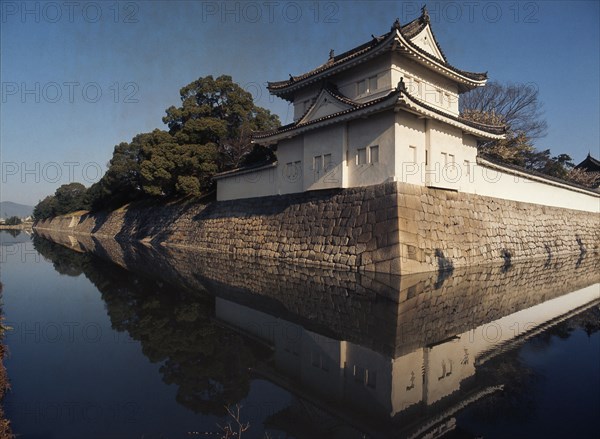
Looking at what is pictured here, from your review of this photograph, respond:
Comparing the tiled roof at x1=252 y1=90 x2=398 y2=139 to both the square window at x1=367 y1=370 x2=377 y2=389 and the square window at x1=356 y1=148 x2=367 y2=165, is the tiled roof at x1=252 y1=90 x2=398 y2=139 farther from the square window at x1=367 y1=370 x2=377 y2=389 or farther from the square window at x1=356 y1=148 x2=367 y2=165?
the square window at x1=367 y1=370 x2=377 y2=389

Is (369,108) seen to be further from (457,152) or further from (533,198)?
(533,198)

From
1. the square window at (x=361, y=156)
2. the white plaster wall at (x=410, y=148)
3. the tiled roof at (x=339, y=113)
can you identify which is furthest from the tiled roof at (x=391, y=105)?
the square window at (x=361, y=156)

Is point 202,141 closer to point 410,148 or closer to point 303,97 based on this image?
point 303,97

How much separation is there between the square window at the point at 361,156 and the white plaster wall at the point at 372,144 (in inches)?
4.3

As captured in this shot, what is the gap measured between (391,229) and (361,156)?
11.2ft

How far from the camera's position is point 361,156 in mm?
14617

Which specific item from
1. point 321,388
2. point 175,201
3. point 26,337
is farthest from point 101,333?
point 175,201

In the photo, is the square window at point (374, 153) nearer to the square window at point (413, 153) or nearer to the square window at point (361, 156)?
the square window at point (361, 156)

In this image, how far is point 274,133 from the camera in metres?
18.1

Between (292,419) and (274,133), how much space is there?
1572 cm

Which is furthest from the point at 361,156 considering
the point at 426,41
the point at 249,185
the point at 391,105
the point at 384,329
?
the point at 384,329

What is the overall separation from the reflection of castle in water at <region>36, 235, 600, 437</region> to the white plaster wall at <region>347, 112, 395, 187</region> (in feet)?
12.6

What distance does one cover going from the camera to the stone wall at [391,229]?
13.1 metres

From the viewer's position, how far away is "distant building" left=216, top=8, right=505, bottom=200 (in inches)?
539
